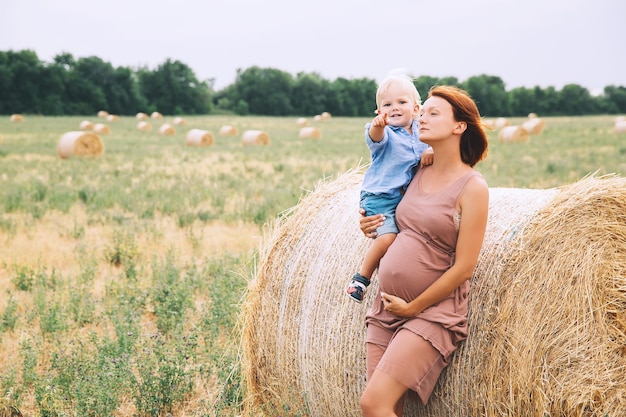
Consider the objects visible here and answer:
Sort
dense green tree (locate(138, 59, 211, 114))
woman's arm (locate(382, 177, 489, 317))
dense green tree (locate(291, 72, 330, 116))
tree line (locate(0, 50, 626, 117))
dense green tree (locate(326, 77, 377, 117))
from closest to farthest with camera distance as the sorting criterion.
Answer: woman's arm (locate(382, 177, 489, 317)), tree line (locate(0, 50, 626, 117)), dense green tree (locate(138, 59, 211, 114)), dense green tree (locate(326, 77, 377, 117)), dense green tree (locate(291, 72, 330, 116))

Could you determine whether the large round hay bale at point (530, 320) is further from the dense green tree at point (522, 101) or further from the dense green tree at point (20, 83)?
the dense green tree at point (522, 101)

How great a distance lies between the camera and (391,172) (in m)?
3.40

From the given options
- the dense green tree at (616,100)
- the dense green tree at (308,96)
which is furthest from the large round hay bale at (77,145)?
the dense green tree at (616,100)

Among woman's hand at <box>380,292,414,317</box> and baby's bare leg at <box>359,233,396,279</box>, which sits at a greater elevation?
baby's bare leg at <box>359,233,396,279</box>

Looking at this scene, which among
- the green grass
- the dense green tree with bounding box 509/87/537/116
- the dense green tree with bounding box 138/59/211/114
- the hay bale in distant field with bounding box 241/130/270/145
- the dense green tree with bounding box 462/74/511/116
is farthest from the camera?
the dense green tree with bounding box 509/87/537/116

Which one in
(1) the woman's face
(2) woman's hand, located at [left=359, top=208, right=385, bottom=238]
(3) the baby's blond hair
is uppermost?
(3) the baby's blond hair

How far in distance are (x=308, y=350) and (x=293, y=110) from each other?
254ft

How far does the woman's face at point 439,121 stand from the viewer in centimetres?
313

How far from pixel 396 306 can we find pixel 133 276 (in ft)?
15.0

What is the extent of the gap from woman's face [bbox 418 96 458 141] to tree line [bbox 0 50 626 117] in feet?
212

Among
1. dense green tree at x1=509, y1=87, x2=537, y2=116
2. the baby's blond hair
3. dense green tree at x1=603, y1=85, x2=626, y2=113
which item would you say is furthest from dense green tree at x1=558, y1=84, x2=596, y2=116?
the baby's blond hair

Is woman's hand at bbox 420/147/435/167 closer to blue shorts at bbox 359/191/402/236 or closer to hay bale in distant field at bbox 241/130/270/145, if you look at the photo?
blue shorts at bbox 359/191/402/236

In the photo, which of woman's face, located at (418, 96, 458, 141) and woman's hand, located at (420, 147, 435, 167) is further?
woman's hand, located at (420, 147, 435, 167)

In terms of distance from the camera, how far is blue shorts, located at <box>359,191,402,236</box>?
3.37m
